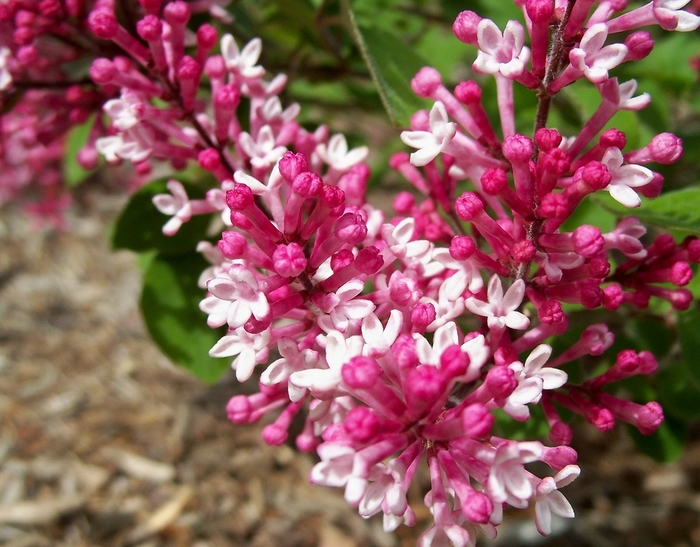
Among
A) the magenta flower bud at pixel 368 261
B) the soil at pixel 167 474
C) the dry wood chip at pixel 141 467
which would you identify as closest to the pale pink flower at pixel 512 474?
the magenta flower bud at pixel 368 261

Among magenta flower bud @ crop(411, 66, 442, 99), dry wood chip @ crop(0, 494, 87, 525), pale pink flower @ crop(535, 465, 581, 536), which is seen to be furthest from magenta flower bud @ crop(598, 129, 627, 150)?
dry wood chip @ crop(0, 494, 87, 525)

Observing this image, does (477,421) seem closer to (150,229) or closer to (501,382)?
(501,382)

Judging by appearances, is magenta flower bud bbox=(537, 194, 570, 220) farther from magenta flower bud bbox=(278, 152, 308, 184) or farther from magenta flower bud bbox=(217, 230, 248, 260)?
magenta flower bud bbox=(217, 230, 248, 260)

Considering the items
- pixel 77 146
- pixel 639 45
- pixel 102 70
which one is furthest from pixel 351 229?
pixel 77 146

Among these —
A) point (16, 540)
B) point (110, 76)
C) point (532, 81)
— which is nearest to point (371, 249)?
point (532, 81)

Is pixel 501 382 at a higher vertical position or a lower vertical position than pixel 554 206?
lower

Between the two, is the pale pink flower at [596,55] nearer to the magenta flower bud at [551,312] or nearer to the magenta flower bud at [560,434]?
the magenta flower bud at [551,312]
